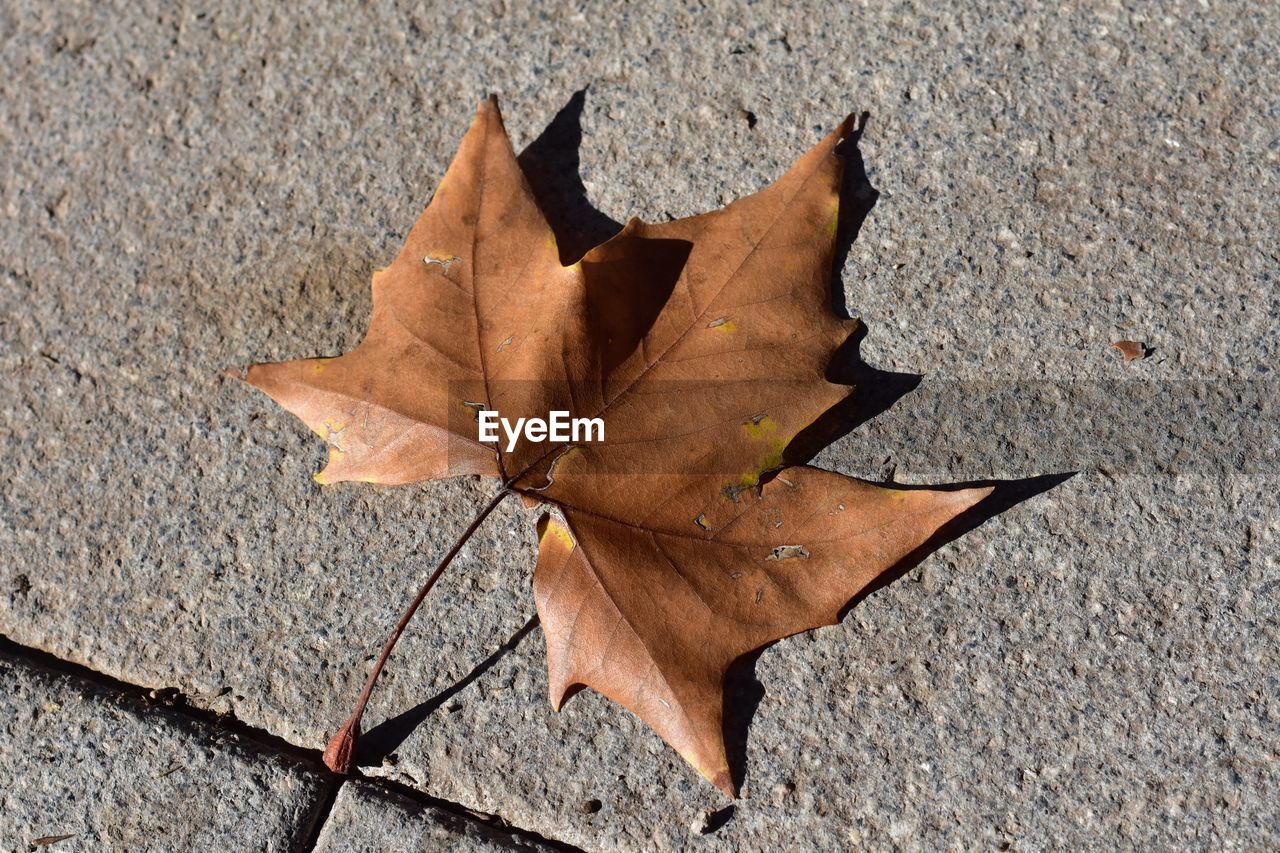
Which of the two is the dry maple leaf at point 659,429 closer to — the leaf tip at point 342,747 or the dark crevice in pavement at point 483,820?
the leaf tip at point 342,747

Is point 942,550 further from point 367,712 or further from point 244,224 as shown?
point 244,224

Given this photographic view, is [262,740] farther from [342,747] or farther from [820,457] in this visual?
[820,457]

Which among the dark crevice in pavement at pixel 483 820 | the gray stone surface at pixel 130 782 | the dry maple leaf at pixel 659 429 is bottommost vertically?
the dark crevice in pavement at pixel 483 820

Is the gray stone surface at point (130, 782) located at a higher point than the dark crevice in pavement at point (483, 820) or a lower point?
higher

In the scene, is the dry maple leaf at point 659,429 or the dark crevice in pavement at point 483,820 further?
the dark crevice in pavement at point 483,820

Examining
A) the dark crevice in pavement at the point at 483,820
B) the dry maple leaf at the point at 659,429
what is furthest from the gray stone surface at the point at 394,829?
the dry maple leaf at the point at 659,429

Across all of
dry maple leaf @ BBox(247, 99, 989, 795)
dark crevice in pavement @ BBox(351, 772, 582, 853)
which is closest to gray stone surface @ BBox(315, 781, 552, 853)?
dark crevice in pavement @ BBox(351, 772, 582, 853)
